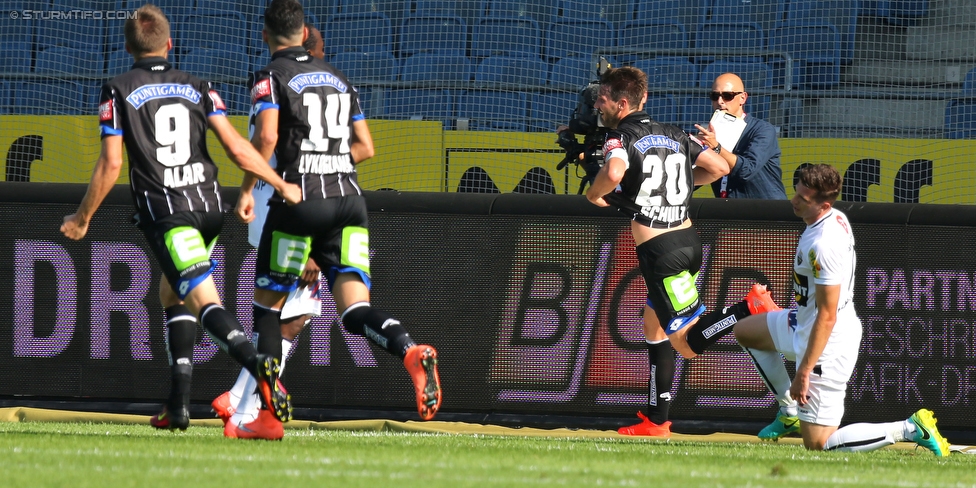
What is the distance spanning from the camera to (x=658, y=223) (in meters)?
6.52

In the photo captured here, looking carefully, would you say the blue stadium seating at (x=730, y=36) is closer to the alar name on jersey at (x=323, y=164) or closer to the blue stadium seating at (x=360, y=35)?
the blue stadium seating at (x=360, y=35)

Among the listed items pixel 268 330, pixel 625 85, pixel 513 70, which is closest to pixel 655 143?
pixel 625 85

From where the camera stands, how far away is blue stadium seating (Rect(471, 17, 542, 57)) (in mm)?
10992

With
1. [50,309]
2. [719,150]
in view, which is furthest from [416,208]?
[50,309]

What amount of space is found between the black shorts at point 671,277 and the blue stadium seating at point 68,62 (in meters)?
6.39

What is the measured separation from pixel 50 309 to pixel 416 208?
237 cm

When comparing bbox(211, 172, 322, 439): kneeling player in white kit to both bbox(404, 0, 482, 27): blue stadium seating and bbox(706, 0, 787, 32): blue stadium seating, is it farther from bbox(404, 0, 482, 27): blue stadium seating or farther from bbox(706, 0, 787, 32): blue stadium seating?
bbox(706, 0, 787, 32): blue stadium seating

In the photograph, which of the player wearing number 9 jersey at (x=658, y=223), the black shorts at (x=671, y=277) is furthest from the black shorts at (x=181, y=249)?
the black shorts at (x=671, y=277)

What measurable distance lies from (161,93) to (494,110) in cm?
487

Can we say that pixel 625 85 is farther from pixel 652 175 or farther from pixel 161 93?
pixel 161 93

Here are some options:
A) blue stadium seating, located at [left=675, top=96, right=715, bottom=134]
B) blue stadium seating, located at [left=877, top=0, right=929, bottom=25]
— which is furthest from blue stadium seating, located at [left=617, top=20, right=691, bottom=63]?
blue stadium seating, located at [left=877, top=0, right=929, bottom=25]

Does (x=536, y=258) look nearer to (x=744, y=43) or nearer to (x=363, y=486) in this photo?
(x=363, y=486)

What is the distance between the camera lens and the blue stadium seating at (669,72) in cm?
1034

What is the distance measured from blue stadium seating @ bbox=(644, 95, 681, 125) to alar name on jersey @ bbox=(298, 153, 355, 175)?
531cm
